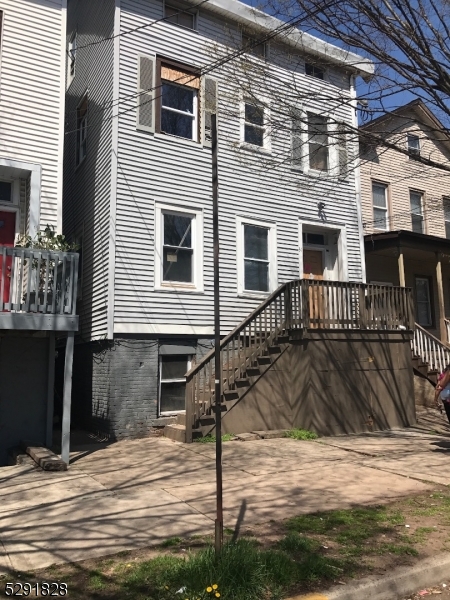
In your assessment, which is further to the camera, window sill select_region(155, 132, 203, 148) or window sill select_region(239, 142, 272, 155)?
window sill select_region(239, 142, 272, 155)

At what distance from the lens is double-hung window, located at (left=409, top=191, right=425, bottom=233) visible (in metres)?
19.6

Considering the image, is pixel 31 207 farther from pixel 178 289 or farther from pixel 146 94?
pixel 146 94

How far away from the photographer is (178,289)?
1205cm

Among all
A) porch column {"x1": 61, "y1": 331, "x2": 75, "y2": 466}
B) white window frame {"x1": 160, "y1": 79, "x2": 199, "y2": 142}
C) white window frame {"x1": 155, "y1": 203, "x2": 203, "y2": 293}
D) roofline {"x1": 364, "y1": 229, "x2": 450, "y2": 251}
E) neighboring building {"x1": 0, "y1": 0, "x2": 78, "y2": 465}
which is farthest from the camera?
roofline {"x1": 364, "y1": 229, "x2": 450, "y2": 251}

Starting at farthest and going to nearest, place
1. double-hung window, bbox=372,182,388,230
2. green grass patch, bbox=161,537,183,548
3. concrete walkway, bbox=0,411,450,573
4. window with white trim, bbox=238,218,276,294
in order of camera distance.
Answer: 1. double-hung window, bbox=372,182,388,230
2. window with white trim, bbox=238,218,276,294
3. concrete walkway, bbox=0,411,450,573
4. green grass patch, bbox=161,537,183,548

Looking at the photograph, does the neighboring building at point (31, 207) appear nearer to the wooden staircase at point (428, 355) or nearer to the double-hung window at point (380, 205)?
the wooden staircase at point (428, 355)

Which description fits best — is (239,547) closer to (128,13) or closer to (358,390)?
(358,390)

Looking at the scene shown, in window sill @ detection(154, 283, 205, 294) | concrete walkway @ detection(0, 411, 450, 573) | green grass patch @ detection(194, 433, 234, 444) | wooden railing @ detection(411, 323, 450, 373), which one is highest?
window sill @ detection(154, 283, 205, 294)

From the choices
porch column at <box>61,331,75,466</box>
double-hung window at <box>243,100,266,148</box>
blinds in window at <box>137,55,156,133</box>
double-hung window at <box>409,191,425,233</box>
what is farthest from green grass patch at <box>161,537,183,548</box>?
double-hung window at <box>409,191,425,233</box>

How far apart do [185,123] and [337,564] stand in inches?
446

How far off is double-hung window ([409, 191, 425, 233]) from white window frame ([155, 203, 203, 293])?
1041 centimetres

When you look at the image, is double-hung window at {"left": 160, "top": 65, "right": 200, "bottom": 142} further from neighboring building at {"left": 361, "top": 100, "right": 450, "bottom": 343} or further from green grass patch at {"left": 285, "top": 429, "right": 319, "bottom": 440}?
green grass patch at {"left": 285, "top": 429, "right": 319, "bottom": 440}

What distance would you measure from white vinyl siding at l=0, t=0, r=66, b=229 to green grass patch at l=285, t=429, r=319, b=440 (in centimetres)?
625

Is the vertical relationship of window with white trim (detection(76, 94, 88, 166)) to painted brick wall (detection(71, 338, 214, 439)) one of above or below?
above
